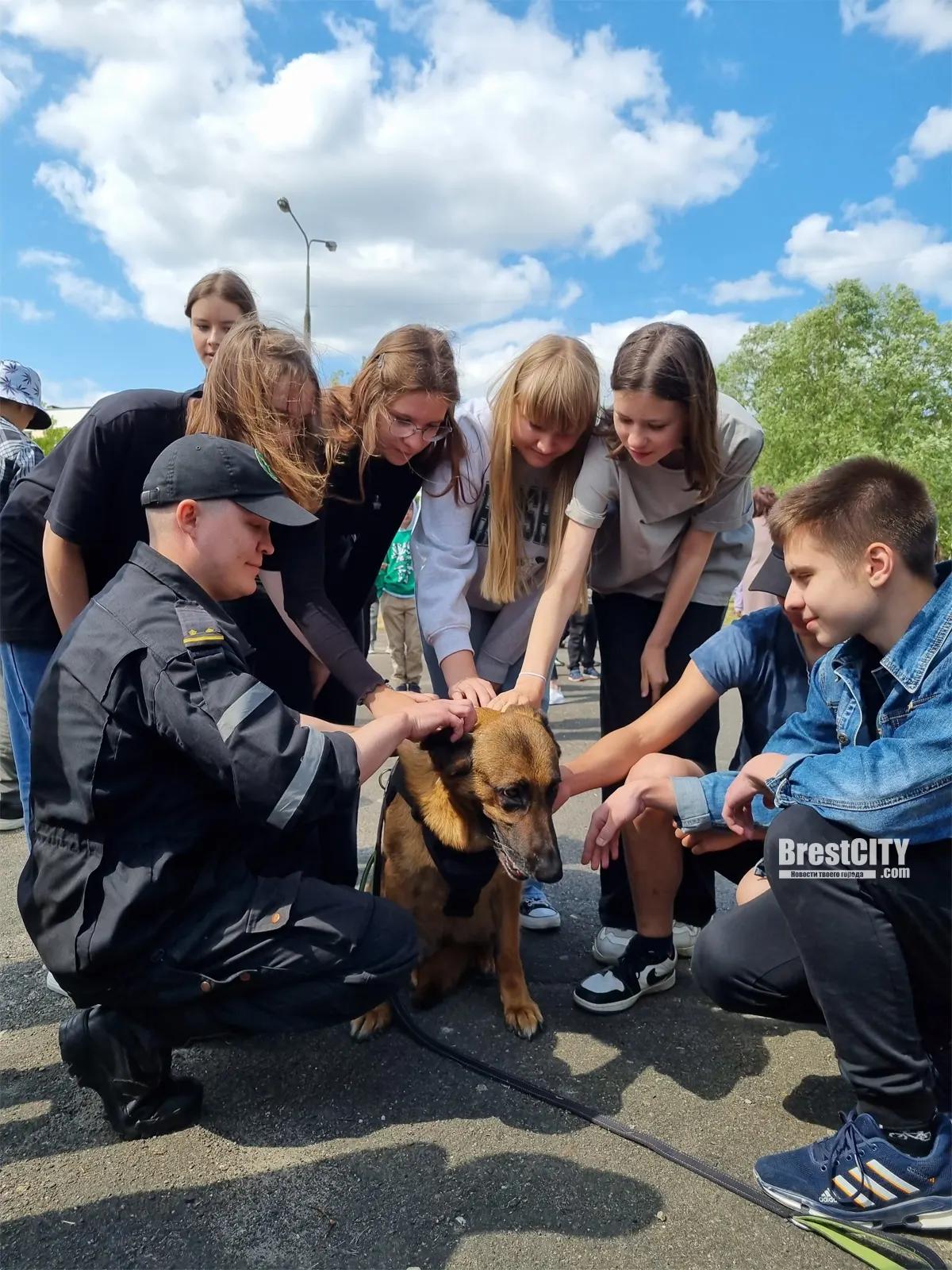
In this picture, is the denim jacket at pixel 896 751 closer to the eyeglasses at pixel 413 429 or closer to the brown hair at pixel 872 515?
the brown hair at pixel 872 515

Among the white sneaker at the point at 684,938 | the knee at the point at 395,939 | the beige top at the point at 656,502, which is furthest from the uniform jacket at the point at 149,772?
the white sneaker at the point at 684,938

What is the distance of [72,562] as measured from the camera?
2750 mm

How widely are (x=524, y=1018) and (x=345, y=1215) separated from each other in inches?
39.9

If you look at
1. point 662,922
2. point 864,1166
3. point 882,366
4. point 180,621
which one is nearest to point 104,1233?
point 180,621

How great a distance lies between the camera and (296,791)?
2.04 meters

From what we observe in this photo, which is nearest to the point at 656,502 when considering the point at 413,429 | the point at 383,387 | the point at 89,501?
the point at 413,429

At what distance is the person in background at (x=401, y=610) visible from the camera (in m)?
8.12

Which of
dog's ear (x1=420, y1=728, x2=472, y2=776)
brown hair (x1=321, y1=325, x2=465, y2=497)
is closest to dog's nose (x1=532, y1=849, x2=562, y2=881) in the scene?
dog's ear (x1=420, y1=728, x2=472, y2=776)

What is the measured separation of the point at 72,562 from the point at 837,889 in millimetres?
2480

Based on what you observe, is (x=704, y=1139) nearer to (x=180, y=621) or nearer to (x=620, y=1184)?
(x=620, y=1184)

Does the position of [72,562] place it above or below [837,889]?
above

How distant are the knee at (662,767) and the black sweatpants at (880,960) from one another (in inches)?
26.6

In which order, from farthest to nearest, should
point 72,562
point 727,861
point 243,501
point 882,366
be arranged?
point 882,366
point 727,861
point 72,562
point 243,501

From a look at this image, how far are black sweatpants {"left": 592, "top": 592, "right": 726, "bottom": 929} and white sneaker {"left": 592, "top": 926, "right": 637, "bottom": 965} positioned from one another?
53 millimetres
